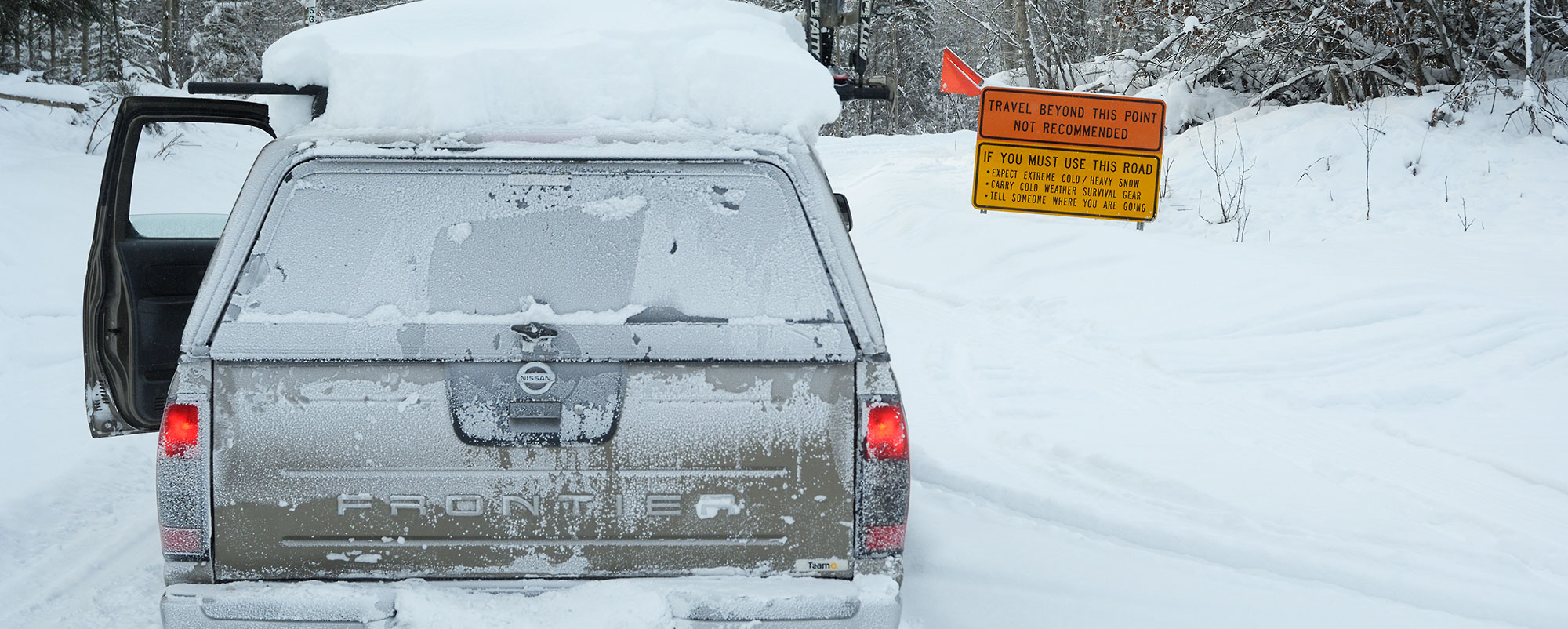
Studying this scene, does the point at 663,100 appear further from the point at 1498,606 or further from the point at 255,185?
the point at 1498,606

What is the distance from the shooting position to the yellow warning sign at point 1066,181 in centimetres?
889

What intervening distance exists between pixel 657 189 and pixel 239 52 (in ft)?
138

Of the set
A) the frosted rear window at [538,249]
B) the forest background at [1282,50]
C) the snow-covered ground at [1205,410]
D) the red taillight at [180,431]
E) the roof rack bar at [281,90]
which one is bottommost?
the snow-covered ground at [1205,410]

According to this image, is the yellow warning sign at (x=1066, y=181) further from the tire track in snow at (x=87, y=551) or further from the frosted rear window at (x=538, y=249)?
the frosted rear window at (x=538, y=249)

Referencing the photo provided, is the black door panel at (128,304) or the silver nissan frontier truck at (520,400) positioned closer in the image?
the silver nissan frontier truck at (520,400)

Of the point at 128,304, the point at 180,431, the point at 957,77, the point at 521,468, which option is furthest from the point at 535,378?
the point at 957,77

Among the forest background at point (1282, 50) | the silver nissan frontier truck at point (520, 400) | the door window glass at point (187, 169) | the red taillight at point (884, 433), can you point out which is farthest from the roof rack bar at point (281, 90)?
the door window glass at point (187, 169)

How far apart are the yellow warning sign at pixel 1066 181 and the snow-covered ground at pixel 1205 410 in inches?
20.8

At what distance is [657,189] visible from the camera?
2582 mm

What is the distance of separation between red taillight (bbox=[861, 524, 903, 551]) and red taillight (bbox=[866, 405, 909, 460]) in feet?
0.54

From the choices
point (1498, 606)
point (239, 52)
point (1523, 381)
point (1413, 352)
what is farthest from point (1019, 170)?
point (239, 52)

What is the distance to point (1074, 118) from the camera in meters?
8.82

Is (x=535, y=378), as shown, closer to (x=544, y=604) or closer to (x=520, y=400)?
(x=520, y=400)

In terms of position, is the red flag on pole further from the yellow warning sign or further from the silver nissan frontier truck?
the silver nissan frontier truck
